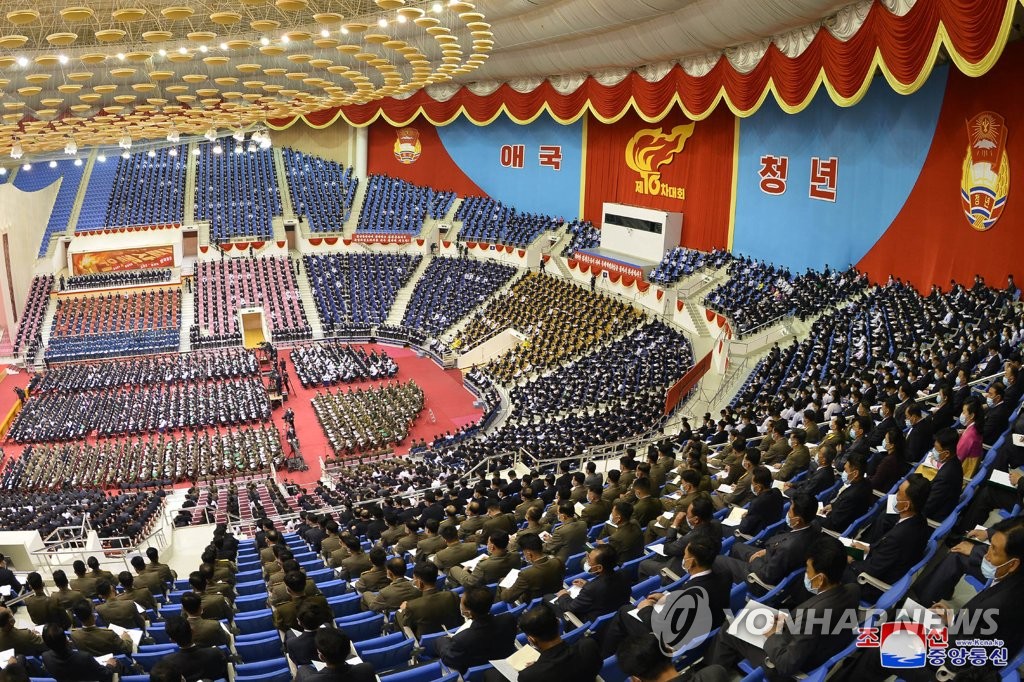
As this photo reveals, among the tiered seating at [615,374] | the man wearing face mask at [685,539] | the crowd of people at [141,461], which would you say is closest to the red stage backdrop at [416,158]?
the tiered seating at [615,374]

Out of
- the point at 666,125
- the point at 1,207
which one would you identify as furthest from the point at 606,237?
the point at 1,207

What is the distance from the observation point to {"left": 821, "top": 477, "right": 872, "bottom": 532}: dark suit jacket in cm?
634

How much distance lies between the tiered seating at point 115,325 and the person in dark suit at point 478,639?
30612 millimetres

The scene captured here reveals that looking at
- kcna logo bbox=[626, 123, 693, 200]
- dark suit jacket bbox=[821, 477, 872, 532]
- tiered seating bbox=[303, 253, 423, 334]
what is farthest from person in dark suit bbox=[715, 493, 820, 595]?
tiered seating bbox=[303, 253, 423, 334]

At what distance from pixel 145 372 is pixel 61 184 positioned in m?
17.1

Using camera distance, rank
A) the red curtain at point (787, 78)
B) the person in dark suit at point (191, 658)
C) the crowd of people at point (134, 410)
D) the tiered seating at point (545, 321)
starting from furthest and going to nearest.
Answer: the tiered seating at point (545, 321)
the crowd of people at point (134, 410)
the red curtain at point (787, 78)
the person in dark suit at point (191, 658)

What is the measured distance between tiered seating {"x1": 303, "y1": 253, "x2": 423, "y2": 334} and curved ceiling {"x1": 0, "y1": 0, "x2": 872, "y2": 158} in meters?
8.48

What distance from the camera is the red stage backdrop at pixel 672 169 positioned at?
29.4 metres

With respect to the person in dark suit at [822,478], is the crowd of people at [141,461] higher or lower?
lower

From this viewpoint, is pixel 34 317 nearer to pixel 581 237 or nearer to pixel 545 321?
pixel 545 321

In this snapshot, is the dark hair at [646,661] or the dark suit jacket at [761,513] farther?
the dark suit jacket at [761,513]

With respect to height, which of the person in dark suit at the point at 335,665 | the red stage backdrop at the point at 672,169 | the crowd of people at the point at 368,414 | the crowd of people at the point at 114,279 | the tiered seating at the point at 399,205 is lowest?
the crowd of people at the point at 368,414

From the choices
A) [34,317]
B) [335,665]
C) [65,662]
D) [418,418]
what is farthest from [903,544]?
[34,317]

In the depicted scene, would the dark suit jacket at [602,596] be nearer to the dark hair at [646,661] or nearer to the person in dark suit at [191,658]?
the dark hair at [646,661]
